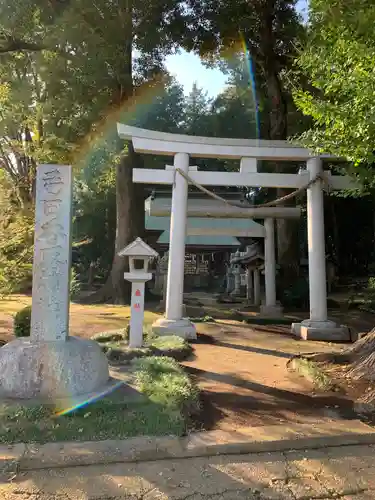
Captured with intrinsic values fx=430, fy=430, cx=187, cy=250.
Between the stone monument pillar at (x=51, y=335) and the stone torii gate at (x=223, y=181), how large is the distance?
15.8 ft

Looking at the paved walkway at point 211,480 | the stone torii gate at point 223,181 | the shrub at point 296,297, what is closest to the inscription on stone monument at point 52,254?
the paved walkway at point 211,480

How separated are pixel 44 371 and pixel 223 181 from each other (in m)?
7.05

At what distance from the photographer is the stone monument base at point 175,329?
977 centimetres

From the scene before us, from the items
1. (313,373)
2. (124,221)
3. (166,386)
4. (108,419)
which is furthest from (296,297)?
(108,419)

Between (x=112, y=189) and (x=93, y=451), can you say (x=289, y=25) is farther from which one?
(x=93, y=451)

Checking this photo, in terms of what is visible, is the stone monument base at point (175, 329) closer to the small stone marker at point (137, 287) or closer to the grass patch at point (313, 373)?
the small stone marker at point (137, 287)

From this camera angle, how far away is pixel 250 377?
675cm

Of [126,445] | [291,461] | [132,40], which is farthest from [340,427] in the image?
[132,40]

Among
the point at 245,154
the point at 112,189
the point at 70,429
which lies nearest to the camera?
the point at 70,429

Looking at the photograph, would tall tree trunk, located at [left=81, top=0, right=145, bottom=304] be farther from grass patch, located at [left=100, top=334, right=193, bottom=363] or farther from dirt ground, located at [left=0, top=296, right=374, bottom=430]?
grass patch, located at [left=100, top=334, right=193, bottom=363]

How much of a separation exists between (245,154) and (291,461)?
8.07m

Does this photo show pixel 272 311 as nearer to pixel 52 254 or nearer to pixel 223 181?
pixel 223 181

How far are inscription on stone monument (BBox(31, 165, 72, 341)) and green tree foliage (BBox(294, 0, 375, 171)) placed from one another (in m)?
3.82

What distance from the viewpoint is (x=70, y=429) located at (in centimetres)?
396
